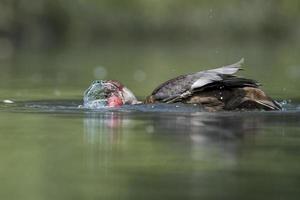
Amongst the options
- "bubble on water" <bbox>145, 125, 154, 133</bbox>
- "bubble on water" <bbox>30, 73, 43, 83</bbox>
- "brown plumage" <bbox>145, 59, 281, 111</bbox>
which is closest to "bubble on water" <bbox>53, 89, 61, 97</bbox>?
"bubble on water" <bbox>30, 73, 43, 83</bbox>

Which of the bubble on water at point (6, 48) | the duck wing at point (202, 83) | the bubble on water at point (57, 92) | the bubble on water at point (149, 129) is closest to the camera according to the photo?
the bubble on water at point (149, 129)

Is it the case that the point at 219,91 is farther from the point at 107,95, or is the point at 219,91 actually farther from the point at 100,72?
the point at 100,72

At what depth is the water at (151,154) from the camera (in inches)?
229

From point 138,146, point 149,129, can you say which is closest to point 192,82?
point 149,129

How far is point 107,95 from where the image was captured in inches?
421

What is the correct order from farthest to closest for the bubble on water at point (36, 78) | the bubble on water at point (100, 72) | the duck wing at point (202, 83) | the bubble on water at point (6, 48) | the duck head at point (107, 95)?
the bubble on water at point (6, 48) → the bubble on water at point (100, 72) → the bubble on water at point (36, 78) → the duck head at point (107, 95) → the duck wing at point (202, 83)

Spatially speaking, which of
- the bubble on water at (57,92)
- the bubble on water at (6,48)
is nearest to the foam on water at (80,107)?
the bubble on water at (57,92)

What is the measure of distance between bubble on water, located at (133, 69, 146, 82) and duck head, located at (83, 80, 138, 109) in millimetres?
6106

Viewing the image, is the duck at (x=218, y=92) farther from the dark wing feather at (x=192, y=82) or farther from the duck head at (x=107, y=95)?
the duck head at (x=107, y=95)

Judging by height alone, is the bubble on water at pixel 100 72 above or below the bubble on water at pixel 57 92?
above

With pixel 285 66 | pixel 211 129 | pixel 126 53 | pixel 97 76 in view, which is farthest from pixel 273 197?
pixel 126 53

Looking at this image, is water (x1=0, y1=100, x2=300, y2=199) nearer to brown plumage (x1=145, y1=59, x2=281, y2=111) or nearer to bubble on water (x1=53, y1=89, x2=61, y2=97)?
brown plumage (x1=145, y1=59, x2=281, y2=111)

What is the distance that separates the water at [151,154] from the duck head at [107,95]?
1.63 feet

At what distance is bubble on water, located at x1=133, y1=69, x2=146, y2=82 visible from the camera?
56.3ft
